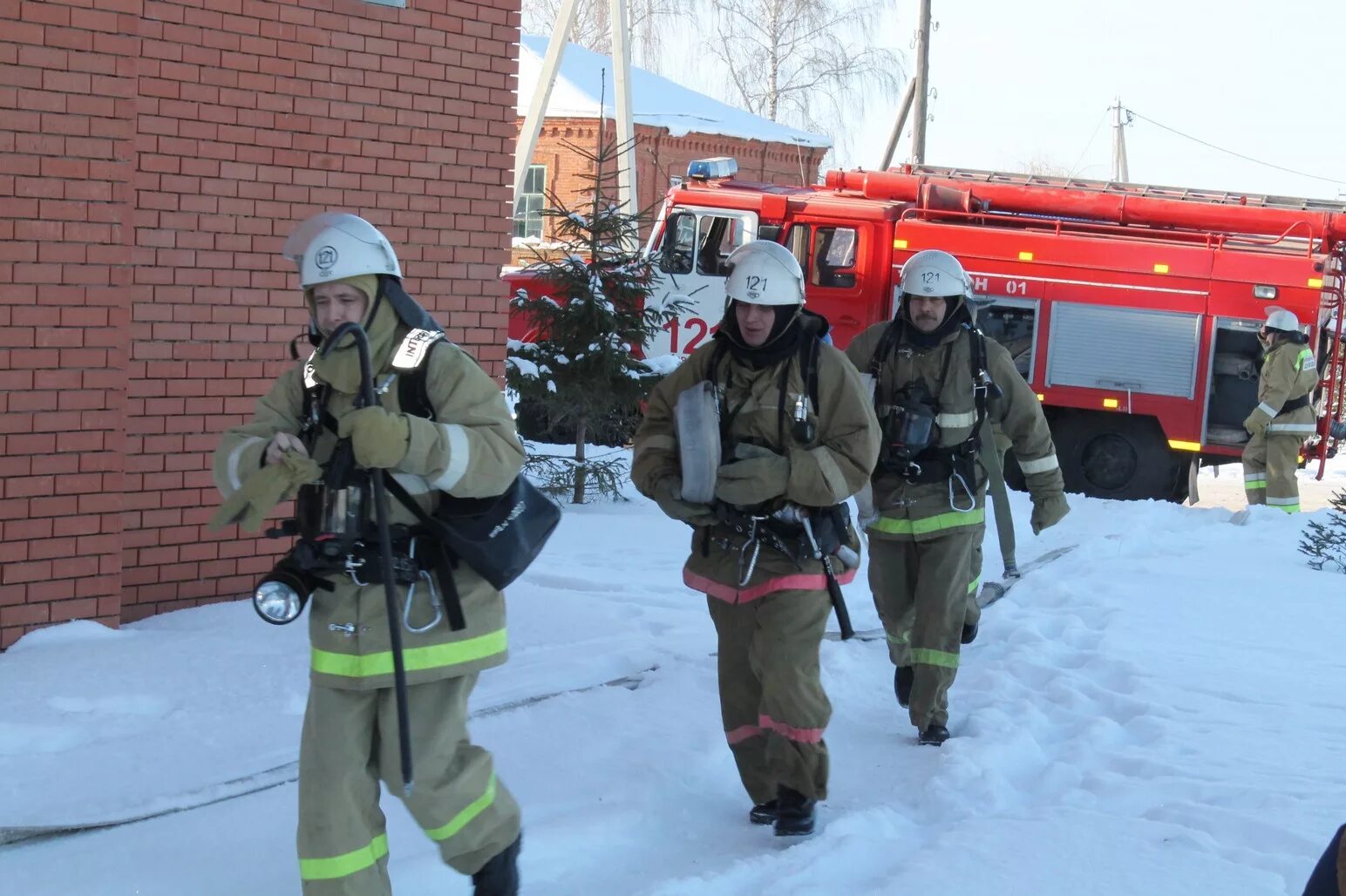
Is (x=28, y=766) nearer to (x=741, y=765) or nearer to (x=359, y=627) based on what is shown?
(x=359, y=627)

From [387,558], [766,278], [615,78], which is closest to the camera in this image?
[387,558]

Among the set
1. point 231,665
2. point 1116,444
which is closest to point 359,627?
point 231,665

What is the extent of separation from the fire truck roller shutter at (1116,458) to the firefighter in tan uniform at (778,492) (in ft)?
31.1

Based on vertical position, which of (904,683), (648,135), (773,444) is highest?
(648,135)

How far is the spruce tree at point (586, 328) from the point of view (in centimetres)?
1023

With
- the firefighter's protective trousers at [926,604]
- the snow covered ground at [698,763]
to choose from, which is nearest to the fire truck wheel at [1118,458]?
the snow covered ground at [698,763]

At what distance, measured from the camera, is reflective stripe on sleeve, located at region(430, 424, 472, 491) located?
10.8 ft

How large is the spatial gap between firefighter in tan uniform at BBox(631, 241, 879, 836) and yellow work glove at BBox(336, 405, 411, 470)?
1.45 m

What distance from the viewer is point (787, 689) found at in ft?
14.6

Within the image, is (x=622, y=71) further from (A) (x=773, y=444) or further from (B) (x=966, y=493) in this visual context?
(A) (x=773, y=444)

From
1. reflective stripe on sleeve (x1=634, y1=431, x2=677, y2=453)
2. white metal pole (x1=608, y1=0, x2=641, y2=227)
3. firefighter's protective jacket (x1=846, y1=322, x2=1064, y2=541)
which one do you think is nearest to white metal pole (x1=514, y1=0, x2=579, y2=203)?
white metal pole (x1=608, y1=0, x2=641, y2=227)

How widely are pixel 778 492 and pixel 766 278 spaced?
69 centimetres

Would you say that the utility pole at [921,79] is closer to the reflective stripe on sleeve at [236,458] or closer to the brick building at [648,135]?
the brick building at [648,135]

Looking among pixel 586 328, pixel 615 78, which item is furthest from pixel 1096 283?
pixel 615 78
